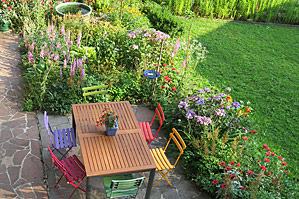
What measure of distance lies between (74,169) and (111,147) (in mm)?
678

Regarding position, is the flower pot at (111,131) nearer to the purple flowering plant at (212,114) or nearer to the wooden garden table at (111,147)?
the wooden garden table at (111,147)

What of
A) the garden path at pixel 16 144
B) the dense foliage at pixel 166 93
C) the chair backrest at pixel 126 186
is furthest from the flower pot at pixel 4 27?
the chair backrest at pixel 126 186

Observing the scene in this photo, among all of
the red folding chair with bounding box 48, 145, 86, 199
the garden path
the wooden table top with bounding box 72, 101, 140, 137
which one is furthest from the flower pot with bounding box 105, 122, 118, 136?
the garden path

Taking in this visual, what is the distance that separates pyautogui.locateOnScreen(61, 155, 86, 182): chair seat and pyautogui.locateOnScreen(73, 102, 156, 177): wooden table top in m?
0.41

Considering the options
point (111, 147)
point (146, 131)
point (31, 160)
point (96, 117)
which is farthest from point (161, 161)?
point (31, 160)

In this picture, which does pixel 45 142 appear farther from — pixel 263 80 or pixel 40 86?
pixel 263 80

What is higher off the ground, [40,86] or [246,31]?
[246,31]

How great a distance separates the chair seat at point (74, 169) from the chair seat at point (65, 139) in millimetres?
339

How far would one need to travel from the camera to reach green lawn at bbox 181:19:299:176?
23.2 feet

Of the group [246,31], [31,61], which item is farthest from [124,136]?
[246,31]

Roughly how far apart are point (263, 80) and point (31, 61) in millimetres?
6236

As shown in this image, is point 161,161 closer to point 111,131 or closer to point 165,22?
point 111,131

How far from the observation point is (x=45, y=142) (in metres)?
5.64

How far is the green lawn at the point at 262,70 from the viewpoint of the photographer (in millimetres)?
7058
